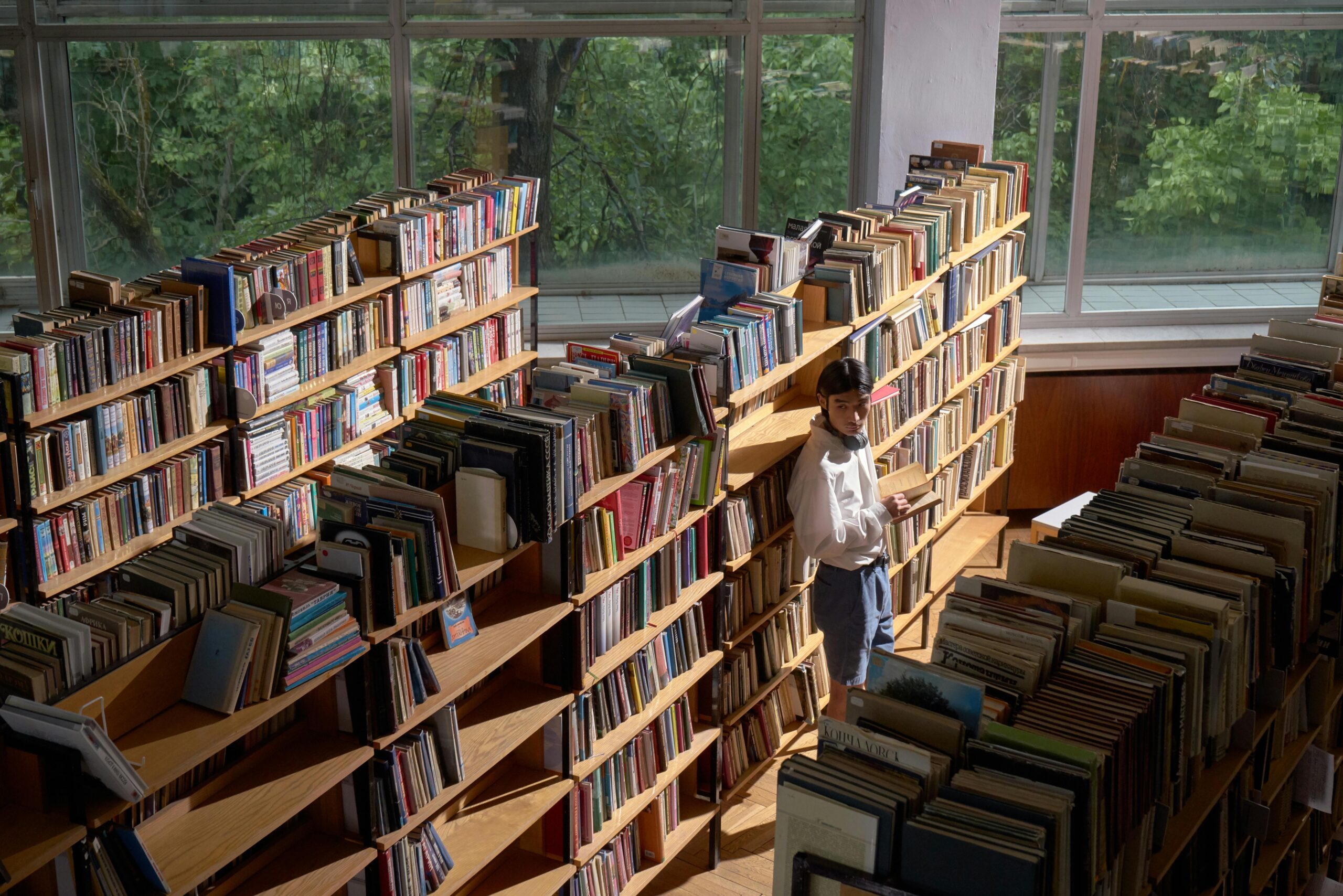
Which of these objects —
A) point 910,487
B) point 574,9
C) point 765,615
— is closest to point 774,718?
point 765,615

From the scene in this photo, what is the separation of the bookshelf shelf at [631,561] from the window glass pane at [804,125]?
4101 mm

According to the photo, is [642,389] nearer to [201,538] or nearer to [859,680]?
[201,538]

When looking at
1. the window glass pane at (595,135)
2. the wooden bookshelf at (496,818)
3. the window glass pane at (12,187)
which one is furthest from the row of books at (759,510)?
the window glass pane at (12,187)

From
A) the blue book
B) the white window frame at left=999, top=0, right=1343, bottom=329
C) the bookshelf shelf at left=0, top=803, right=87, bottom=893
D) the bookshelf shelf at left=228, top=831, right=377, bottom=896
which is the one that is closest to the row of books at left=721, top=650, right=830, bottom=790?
the blue book

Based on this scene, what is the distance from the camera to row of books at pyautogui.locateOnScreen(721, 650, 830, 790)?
5176 mm

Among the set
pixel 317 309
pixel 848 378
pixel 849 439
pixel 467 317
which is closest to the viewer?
pixel 848 378

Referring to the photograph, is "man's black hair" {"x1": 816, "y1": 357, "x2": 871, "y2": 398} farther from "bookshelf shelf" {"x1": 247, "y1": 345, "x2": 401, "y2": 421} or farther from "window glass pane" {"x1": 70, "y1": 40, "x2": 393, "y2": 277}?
"window glass pane" {"x1": 70, "y1": 40, "x2": 393, "y2": 277}

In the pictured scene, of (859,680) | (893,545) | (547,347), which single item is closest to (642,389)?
(859,680)

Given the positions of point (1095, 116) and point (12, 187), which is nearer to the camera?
point (12, 187)

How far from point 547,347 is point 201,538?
503cm

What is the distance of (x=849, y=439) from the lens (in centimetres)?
486

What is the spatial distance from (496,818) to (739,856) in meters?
1.43

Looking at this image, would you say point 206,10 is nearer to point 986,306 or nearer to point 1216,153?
point 986,306

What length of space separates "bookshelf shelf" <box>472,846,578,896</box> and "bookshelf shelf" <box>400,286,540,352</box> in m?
2.90
